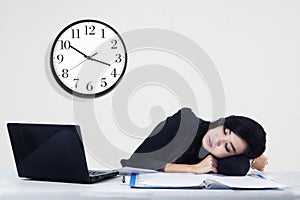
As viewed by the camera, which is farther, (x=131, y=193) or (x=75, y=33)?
(x=75, y=33)

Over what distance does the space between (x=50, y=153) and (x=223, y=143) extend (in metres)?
0.70

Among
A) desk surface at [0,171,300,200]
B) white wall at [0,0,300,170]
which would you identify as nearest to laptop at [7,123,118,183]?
desk surface at [0,171,300,200]

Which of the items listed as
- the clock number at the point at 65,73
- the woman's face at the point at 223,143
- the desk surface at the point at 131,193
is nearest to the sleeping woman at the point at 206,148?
the woman's face at the point at 223,143

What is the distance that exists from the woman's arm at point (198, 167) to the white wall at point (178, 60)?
98 centimetres

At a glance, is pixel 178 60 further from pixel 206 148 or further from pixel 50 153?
pixel 50 153

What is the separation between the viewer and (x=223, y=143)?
1.67 m

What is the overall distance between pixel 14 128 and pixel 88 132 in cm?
130

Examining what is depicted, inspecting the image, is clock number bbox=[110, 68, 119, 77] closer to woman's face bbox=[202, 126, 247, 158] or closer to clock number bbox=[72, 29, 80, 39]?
clock number bbox=[72, 29, 80, 39]

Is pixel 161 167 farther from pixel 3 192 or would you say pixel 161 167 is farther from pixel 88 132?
pixel 88 132

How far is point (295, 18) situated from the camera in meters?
2.67

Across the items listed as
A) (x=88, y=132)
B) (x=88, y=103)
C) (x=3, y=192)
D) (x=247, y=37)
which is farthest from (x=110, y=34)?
(x=3, y=192)

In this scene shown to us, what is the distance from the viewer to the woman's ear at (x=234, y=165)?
1.52 m

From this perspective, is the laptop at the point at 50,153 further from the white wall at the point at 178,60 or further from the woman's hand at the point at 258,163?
the white wall at the point at 178,60

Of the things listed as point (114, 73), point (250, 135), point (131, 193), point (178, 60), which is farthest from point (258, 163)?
point (114, 73)
